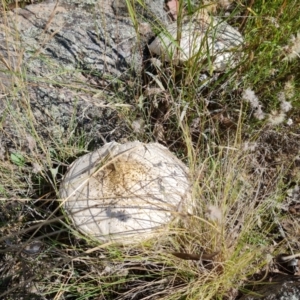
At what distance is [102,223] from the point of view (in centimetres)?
161

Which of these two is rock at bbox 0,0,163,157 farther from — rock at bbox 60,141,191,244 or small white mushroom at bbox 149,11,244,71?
rock at bbox 60,141,191,244

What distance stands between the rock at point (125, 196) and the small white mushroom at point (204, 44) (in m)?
0.56

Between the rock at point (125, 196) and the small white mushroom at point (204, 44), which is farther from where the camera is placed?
the small white mushroom at point (204, 44)

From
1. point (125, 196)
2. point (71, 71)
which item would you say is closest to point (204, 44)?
point (71, 71)

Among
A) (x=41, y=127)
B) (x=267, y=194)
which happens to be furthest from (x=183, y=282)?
(x=41, y=127)

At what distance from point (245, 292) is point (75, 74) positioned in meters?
1.23

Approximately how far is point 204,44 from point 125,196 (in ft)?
2.68

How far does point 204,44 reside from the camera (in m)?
2.00

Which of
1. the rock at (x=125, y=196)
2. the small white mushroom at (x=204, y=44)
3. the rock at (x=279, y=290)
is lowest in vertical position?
the rock at (x=279, y=290)

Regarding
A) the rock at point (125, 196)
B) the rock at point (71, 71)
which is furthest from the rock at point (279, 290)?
the rock at point (71, 71)

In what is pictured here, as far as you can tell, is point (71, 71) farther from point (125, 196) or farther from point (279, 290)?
point (279, 290)

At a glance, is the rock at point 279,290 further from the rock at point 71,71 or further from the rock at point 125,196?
the rock at point 71,71

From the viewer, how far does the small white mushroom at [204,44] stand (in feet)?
6.48

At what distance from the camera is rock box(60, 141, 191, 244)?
5.24 feet
